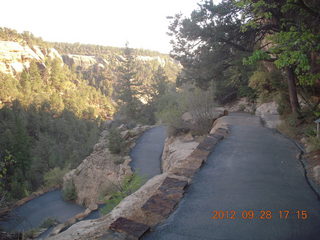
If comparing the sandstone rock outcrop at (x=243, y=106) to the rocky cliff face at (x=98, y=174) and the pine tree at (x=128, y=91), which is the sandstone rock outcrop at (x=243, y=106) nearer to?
the rocky cliff face at (x=98, y=174)

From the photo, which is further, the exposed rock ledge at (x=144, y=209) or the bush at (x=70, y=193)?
the bush at (x=70, y=193)

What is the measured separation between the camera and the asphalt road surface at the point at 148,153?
1204cm

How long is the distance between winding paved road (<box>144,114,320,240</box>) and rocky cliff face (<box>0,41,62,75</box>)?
3217 inches

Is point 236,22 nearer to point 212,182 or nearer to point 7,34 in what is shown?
point 212,182

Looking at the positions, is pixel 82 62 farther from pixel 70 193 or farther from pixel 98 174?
pixel 98 174

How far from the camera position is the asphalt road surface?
39.5 feet

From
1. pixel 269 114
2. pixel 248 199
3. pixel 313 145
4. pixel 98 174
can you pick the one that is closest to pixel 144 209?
pixel 248 199

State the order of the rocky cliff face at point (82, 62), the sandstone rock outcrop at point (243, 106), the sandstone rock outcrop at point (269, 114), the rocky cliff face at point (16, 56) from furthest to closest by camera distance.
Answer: the rocky cliff face at point (82, 62)
the rocky cliff face at point (16, 56)
the sandstone rock outcrop at point (243, 106)
the sandstone rock outcrop at point (269, 114)

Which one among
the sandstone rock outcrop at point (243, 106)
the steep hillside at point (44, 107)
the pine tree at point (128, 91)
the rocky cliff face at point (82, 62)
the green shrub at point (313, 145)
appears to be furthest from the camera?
the rocky cliff face at point (82, 62)

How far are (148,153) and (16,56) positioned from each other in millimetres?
80326
